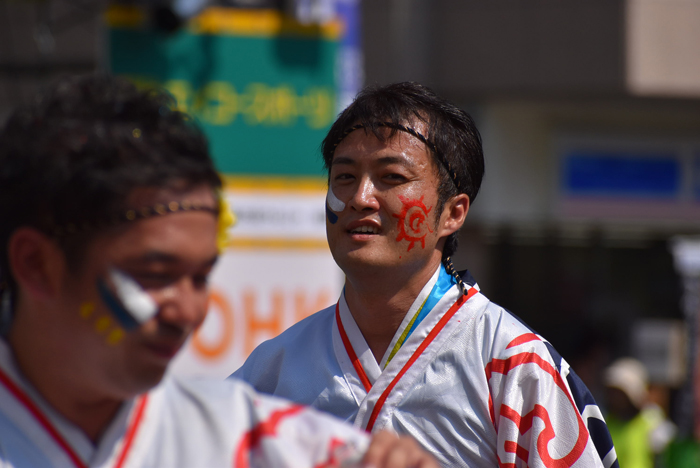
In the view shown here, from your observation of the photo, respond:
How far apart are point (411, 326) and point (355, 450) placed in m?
1.02

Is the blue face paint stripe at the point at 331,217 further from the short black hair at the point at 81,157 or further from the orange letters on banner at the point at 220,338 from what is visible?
the orange letters on banner at the point at 220,338

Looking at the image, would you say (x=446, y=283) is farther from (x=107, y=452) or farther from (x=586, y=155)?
(x=586, y=155)

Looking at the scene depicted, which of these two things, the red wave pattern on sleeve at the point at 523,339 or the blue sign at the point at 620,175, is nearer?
the red wave pattern on sleeve at the point at 523,339

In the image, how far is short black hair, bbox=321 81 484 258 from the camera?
2416 mm

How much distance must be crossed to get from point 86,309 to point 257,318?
3893 millimetres

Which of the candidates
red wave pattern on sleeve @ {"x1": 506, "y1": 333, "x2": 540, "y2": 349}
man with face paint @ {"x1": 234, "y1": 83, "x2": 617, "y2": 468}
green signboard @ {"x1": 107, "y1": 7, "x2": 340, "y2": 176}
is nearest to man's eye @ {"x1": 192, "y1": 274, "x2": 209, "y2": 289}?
man with face paint @ {"x1": 234, "y1": 83, "x2": 617, "y2": 468}

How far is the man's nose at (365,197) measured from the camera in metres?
2.35

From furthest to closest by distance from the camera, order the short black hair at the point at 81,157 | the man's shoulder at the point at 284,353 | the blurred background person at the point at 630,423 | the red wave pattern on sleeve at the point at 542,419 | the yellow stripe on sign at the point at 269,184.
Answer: the blurred background person at the point at 630,423 < the yellow stripe on sign at the point at 269,184 < the man's shoulder at the point at 284,353 < the red wave pattern on sleeve at the point at 542,419 < the short black hair at the point at 81,157

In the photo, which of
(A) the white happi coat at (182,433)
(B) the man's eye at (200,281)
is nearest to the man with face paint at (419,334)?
(A) the white happi coat at (182,433)

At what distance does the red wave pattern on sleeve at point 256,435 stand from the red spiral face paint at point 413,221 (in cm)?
102

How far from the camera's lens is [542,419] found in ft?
7.01

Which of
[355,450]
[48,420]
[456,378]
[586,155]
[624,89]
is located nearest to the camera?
[48,420]

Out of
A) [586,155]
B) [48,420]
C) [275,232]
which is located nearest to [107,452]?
[48,420]

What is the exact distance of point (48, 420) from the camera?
1.28m
